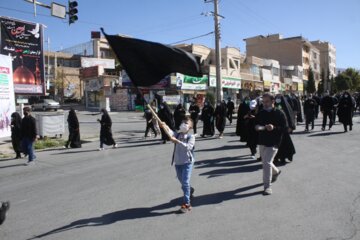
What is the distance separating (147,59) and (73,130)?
973 centimetres

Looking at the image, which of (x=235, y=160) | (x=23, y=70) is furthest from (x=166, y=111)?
(x=23, y=70)

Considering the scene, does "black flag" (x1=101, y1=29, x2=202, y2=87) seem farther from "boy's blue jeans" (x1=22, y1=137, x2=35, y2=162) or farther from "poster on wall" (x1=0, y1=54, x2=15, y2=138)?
"poster on wall" (x1=0, y1=54, x2=15, y2=138)

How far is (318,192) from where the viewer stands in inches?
265

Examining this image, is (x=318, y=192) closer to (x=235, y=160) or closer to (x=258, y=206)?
(x=258, y=206)

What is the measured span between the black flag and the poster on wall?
11.9 metres

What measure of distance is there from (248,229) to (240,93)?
4986 cm

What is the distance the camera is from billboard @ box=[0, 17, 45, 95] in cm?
1728

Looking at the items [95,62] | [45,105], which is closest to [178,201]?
[45,105]

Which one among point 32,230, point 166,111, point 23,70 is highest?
point 23,70

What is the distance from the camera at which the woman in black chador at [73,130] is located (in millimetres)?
14516

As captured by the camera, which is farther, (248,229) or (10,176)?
(10,176)

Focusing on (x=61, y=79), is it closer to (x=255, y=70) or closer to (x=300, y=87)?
(x=255, y=70)

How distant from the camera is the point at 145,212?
5.88m

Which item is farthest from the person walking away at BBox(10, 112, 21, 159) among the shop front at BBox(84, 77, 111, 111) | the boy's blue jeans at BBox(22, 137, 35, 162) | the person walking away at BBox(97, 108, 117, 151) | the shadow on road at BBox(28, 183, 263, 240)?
the shop front at BBox(84, 77, 111, 111)
